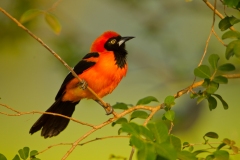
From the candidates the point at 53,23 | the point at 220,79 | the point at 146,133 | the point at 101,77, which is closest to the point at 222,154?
the point at 220,79

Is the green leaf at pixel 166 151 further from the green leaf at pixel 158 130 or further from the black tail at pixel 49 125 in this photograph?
the black tail at pixel 49 125

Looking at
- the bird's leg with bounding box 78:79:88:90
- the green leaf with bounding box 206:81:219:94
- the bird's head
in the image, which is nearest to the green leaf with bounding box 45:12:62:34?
the green leaf with bounding box 206:81:219:94

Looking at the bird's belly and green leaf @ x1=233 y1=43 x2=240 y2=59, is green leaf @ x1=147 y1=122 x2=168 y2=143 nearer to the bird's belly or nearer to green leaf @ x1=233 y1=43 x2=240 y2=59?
green leaf @ x1=233 y1=43 x2=240 y2=59

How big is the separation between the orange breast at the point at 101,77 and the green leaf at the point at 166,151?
0.88 m

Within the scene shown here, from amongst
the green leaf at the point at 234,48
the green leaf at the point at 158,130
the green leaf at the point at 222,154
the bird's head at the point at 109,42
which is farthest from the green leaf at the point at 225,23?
the bird's head at the point at 109,42

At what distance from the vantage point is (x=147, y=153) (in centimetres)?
104

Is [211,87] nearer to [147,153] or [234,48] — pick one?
[234,48]

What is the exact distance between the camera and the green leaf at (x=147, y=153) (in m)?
1.04

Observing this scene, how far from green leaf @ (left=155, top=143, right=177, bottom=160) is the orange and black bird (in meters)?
0.88

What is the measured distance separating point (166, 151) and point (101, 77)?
891 millimetres

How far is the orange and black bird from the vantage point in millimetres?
1916

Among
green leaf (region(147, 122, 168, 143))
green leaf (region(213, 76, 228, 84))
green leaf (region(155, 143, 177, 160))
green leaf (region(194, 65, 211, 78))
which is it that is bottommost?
green leaf (region(155, 143, 177, 160))

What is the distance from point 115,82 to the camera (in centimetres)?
196

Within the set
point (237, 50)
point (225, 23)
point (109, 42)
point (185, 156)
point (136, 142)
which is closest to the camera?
point (136, 142)
